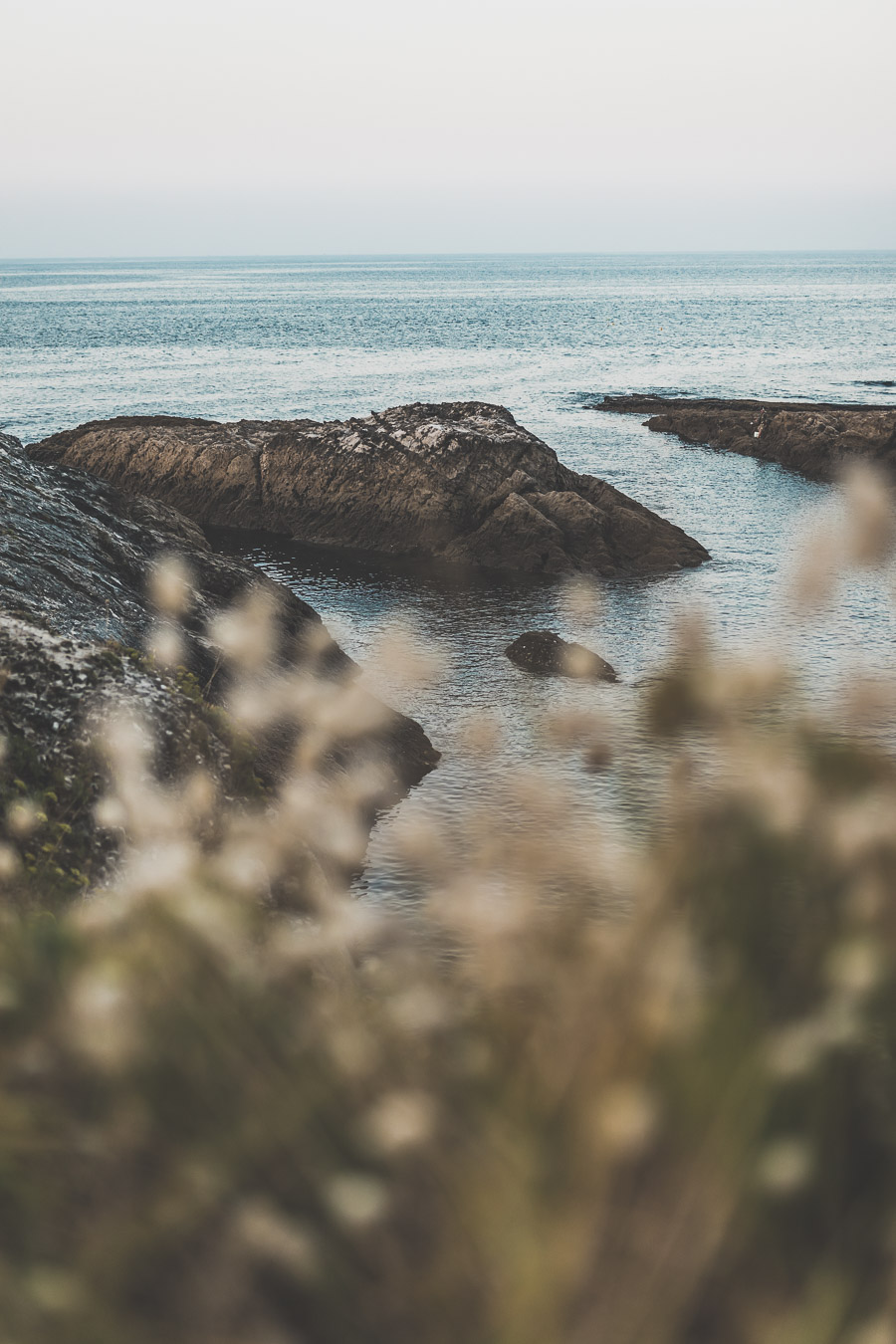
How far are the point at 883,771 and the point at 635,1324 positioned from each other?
1327 mm

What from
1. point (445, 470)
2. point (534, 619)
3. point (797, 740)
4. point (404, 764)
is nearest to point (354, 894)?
point (404, 764)

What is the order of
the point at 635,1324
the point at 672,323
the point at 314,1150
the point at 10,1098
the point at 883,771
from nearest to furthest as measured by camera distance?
the point at 635,1324
the point at 314,1150
the point at 10,1098
the point at 883,771
the point at 672,323

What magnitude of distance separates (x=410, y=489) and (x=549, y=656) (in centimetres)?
978

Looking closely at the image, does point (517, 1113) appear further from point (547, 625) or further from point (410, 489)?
point (410, 489)

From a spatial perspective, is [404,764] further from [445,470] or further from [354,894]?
[445,470]

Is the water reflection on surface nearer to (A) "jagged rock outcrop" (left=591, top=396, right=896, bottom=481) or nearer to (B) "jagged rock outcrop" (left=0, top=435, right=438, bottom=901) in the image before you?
(B) "jagged rock outcrop" (left=0, top=435, right=438, bottom=901)

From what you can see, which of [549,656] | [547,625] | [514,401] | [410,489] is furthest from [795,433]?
[549,656]

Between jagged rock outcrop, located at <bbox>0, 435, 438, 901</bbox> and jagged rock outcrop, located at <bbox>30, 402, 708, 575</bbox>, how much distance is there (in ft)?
30.5

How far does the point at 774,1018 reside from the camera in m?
2.19

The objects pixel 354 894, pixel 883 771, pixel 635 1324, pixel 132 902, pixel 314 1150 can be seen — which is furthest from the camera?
pixel 354 894

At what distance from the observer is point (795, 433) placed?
3512 centimetres

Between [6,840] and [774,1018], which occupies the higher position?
[774,1018]

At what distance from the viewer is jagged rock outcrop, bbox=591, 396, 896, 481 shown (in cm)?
3366

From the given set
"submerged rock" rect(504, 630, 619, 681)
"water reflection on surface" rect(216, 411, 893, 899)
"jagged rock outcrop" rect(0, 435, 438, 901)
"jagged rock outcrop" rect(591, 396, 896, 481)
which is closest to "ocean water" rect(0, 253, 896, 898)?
"water reflection on surface" rect(216, 411, 893, 899)
